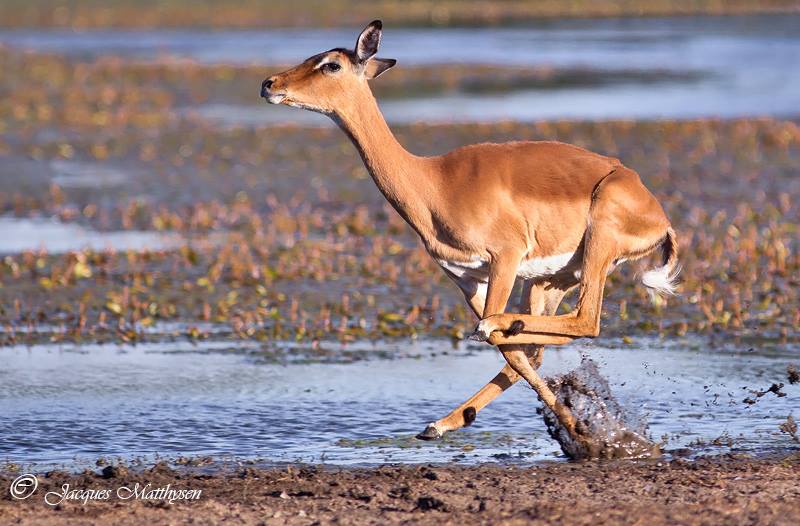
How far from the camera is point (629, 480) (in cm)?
731

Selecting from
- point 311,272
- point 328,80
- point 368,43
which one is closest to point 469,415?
point 328,80

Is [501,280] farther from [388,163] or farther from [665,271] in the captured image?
[665,271]

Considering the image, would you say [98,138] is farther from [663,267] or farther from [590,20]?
[590,20]

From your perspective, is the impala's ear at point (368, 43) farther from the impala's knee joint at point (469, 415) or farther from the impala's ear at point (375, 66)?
the impala's knee joint at point (469, 415)

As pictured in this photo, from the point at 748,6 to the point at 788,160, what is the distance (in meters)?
42.0

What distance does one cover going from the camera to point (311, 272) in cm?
1312

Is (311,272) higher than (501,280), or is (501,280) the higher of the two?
(501,280)

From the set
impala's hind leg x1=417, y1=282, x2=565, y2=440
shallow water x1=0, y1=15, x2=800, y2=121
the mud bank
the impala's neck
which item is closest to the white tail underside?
impala's hind leg x1=417, y1=282, x2=565, y2=440

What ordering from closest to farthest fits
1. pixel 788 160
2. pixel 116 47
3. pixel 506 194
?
pixel 506 194 → pixel 788 160 → pixel 116 47

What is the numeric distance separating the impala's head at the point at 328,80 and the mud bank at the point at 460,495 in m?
2.02

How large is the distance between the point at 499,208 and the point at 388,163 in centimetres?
70

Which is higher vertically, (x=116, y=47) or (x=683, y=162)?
(x=116, y=47)

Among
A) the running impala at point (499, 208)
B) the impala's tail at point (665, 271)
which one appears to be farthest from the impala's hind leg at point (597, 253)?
the impala's tail at point (665, 271)

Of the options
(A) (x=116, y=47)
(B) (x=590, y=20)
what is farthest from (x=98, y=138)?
(B) (x=590, y=20)
